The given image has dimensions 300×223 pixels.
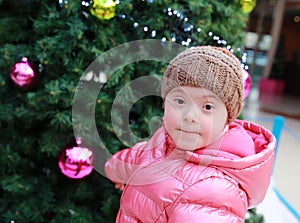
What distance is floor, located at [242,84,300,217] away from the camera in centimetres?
240

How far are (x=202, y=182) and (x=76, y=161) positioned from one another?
62cm

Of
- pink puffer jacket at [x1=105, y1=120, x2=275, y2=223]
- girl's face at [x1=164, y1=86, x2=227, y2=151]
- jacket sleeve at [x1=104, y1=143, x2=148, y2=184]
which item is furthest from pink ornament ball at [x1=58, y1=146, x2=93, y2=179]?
girl's face at [x1=164, y1=86, x2=227, y2=151]

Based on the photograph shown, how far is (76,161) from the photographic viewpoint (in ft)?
3.95

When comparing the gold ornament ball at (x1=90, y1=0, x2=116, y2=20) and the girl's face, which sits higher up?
the gold ornament ball at (x1=90, y1=0, x2=116, y2=20)

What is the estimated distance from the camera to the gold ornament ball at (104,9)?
1.15 m

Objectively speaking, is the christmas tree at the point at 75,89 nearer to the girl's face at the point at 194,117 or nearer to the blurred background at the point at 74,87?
the blurred background at the point at 74,87

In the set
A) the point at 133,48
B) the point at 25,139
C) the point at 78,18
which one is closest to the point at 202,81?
the point at 133,48

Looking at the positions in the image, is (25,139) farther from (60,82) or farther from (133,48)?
(133,48)

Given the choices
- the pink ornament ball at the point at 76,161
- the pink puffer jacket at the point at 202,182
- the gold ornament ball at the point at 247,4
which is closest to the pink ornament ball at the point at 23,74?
the pink ornament ball at the point at 76,161

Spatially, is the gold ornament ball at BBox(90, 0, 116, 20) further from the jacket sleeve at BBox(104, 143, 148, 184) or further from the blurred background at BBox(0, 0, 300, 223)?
the jacket sleeve at BBox(104, 143, 148, 184)

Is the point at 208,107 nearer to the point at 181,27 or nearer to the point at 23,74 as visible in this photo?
the point at 181,27

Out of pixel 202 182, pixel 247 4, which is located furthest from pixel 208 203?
pixel 247 4

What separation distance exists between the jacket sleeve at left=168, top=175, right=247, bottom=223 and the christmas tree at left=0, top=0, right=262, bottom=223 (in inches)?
20.5

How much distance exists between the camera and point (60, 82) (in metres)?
1.25
